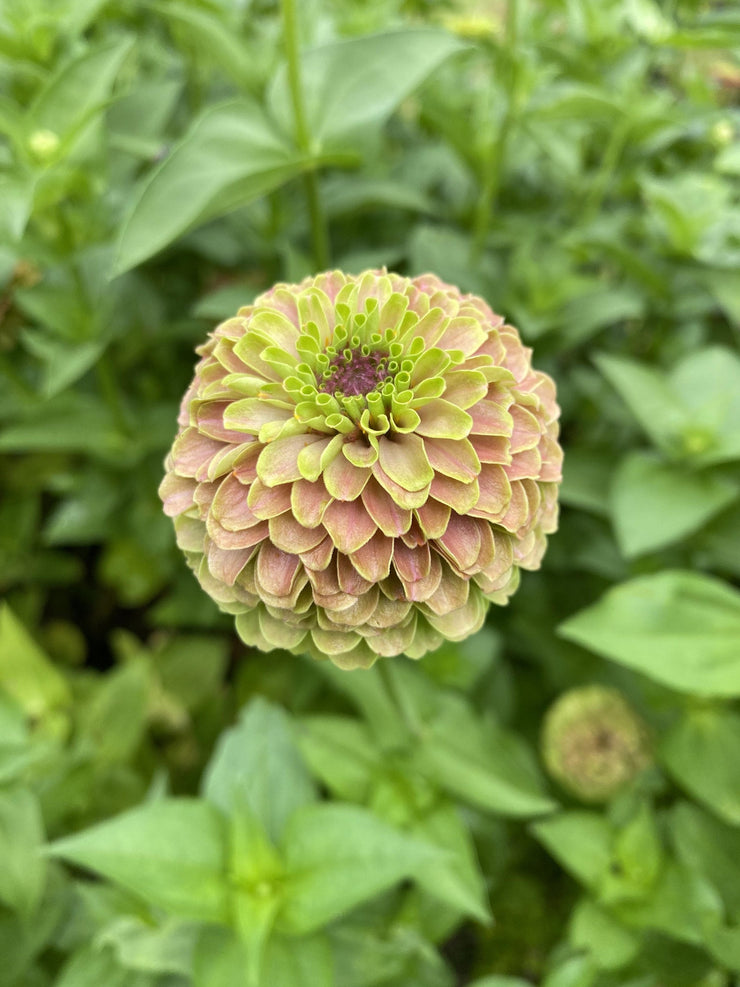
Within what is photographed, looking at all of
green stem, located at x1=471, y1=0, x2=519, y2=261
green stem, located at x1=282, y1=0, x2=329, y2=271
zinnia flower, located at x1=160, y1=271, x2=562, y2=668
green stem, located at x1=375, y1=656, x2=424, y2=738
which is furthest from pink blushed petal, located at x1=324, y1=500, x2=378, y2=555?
green stem, located at x1=471, y1=0, x2=519, y2=261

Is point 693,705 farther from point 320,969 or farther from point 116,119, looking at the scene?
point 116,119

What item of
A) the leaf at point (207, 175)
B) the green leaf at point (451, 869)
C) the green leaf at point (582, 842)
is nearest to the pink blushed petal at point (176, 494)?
the leaf at point (207, 175)

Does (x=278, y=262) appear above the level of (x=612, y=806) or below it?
above

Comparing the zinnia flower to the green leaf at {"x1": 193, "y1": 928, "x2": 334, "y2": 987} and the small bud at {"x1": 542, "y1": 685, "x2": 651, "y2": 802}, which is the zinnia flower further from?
the small bud at {"x1": 542, "y1": 685, "x2": 651, "y2": 802}

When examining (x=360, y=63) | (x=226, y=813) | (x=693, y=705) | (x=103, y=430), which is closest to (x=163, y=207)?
(x=360, y=63)

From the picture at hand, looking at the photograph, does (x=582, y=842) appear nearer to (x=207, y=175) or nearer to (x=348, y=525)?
(x=348, y=525)

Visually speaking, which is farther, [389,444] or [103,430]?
[103,430]

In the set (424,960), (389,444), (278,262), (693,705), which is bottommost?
(424,960)
